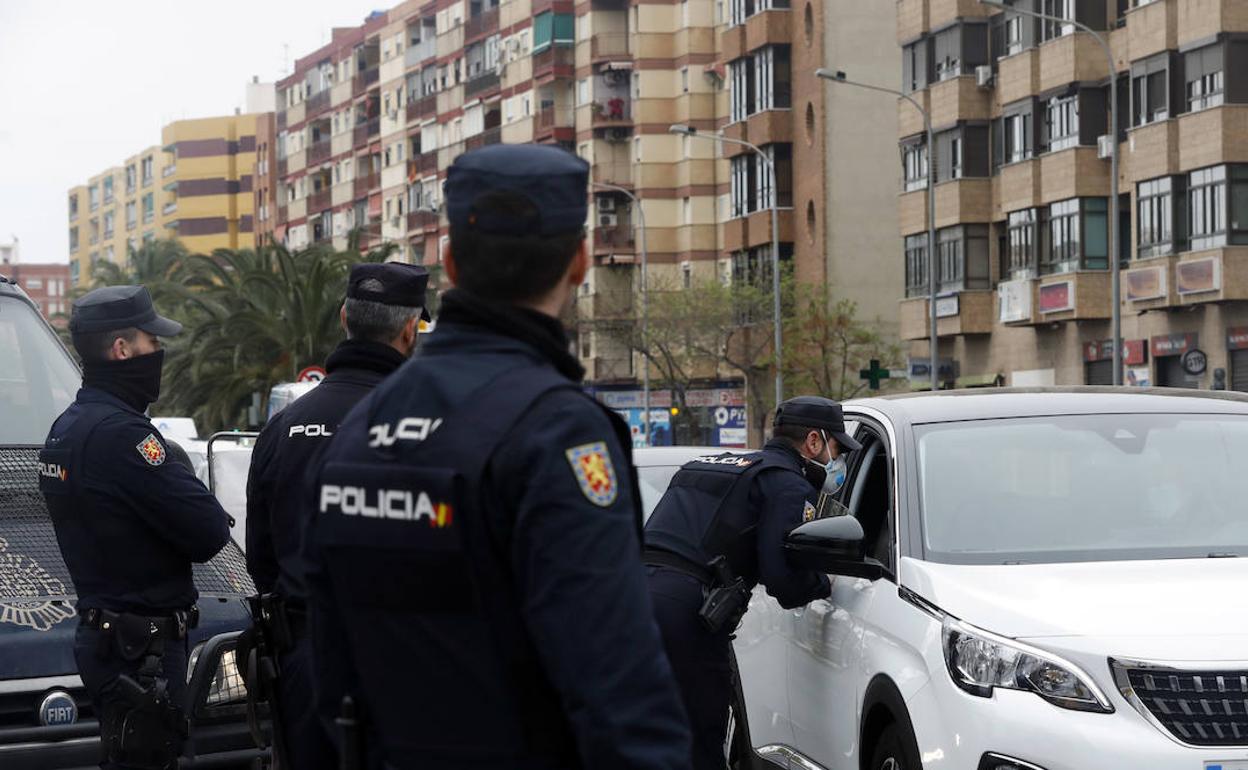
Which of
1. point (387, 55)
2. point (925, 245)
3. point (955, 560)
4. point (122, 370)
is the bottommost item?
point (955, 560)

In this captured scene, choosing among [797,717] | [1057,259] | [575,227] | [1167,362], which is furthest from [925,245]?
[575,227]

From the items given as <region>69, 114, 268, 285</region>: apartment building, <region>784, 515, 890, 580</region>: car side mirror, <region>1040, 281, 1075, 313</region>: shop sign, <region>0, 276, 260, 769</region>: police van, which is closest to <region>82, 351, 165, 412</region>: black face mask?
<region>0, 276, 260, 769</region>: police van

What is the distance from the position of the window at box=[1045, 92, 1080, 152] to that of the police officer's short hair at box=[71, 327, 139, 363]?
48.1 m

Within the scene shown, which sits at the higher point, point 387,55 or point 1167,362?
point 387,55

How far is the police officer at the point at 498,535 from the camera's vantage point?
3102mm

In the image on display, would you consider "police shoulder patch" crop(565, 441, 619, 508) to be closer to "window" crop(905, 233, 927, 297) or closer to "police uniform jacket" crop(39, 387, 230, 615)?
"police uniform jacket" crop(39, 387, 230, 615)

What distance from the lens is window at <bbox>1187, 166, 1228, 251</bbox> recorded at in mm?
46031

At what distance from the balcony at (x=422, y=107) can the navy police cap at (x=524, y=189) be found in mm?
105465

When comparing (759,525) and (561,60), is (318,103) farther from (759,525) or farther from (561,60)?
(759,525)

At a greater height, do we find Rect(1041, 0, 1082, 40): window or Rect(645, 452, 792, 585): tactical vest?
Rect(1041, 0, 1082, 40): window

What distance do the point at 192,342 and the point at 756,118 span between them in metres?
26.6

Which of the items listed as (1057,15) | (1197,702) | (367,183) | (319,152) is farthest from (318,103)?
(1197,702)

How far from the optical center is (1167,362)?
4972cm

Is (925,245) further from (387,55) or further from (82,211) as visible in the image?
(82,211)
